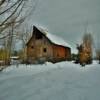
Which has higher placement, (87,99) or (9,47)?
(9,47)

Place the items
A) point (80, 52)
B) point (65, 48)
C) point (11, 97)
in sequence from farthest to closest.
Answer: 1. point (65, 48)
2. point (80, 52)
3. point (11, 97)

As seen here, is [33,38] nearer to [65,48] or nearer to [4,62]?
[65,48]

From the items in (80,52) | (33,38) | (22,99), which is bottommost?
(22,99)

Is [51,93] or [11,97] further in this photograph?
[51,93]

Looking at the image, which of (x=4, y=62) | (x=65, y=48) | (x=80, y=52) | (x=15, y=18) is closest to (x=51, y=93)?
(x=15, y=18)

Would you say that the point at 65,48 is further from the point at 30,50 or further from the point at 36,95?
the point at 36,95

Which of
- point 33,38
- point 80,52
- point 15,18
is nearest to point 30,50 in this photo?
point 33,38

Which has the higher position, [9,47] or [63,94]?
[9,47]

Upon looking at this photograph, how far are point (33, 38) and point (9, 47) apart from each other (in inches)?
646

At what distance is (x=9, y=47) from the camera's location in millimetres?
27953

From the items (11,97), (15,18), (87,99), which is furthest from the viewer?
(15,18)

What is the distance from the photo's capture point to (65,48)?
4847cm

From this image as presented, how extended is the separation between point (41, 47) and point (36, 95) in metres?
35.8

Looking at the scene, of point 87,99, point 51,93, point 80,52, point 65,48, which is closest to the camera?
point 87,99
